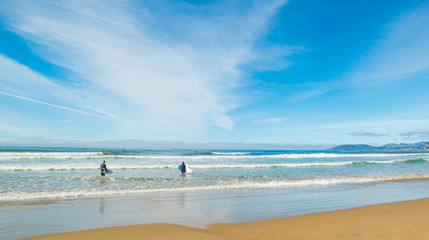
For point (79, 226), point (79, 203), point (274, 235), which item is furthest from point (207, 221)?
point (79, 203)

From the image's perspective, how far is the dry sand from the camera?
17.4ft

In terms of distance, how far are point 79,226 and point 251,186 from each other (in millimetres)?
9510

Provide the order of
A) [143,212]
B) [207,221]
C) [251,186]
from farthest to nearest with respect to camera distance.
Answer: [251,186] → [143,212] → [207,221]

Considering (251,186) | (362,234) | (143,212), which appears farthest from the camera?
(251,186)

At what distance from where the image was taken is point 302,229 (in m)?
5.87

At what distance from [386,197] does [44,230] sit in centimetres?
1244

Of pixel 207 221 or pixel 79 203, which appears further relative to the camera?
pixel 79 203

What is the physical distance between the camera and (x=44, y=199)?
10.2m

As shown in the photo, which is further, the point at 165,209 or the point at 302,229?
the point at 165,209

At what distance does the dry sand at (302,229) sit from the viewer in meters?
5.29

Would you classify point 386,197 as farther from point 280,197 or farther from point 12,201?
point 12,201

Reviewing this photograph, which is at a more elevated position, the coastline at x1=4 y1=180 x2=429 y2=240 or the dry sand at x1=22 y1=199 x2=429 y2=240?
the dry sand at x1=22 y1=199 x2=429 y2=240

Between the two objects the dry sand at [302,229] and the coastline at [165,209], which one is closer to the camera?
the dry sand at [302,229]

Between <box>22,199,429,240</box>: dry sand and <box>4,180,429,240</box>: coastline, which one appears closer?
<box>22,199,429,240</box>: dry sand
